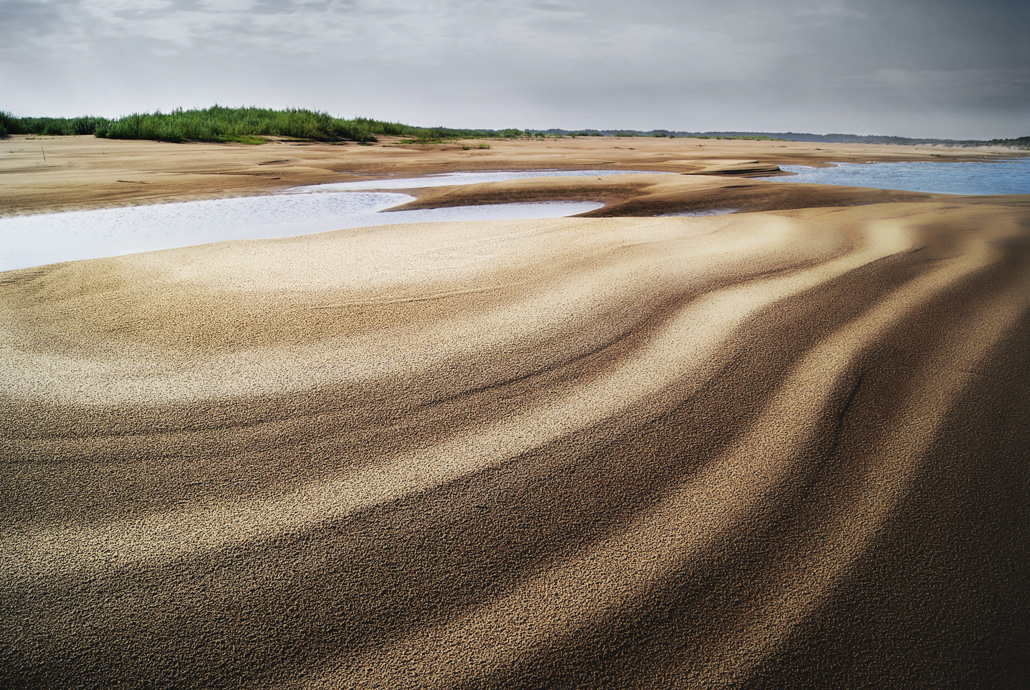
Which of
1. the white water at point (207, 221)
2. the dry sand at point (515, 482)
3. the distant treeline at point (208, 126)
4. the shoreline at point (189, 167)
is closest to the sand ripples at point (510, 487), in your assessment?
the dry sand at point (515, 482)

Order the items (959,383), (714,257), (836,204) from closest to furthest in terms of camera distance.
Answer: (959,383) < (714,257) < (836,204)

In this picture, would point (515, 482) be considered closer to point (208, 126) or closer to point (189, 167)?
point (189, 167)

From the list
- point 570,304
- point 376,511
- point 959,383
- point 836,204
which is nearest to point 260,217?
point 570,304

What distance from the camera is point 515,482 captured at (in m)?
1.40

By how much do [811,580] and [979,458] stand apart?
792 mm

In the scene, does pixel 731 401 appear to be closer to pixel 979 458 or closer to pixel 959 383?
pixel 979 458

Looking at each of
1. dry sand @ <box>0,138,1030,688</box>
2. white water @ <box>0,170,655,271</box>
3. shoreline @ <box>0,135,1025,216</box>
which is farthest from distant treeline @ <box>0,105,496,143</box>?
dry sand @ <box>0,138,1030,688</box>

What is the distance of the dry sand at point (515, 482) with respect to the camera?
3.28 ft

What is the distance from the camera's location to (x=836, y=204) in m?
6.31

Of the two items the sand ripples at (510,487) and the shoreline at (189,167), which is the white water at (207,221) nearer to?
the shoreline at (189,167)

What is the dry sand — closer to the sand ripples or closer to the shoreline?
the sand ripples

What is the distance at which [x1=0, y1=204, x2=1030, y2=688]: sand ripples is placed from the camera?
3.29 feet

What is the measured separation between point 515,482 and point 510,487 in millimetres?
24

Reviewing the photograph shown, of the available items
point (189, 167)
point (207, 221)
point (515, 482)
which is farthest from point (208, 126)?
point (515, 482)
